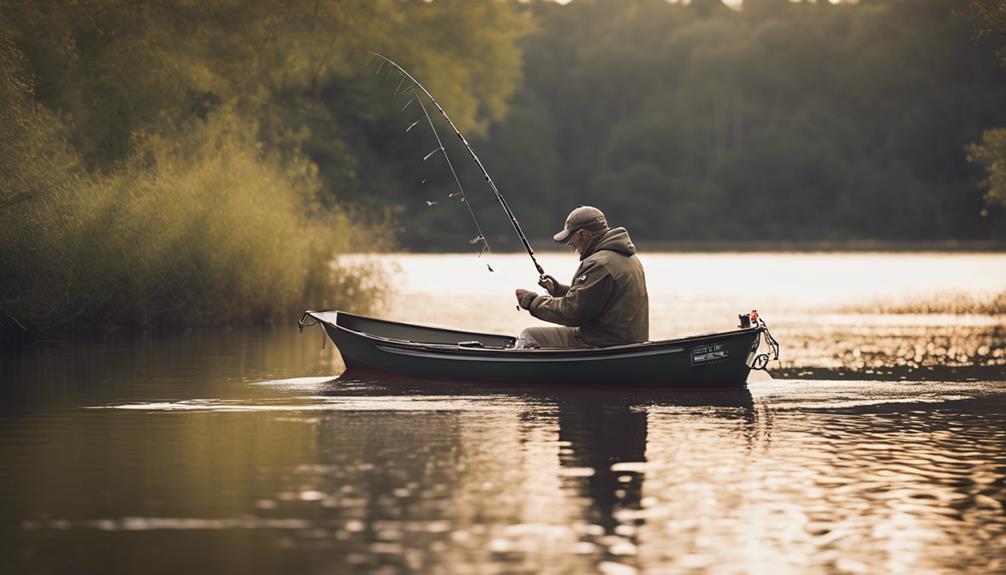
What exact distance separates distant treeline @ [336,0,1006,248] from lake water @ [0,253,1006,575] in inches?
2445

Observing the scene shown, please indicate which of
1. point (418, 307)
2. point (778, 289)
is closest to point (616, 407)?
point (418, 307)

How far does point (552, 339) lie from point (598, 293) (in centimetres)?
103

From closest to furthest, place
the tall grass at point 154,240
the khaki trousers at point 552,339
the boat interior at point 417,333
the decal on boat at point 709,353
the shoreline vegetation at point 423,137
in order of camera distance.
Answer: the decal on boat at point 709,353
the khaki trousers at point 552,339
the boat interior at point 417,333
the tall grass at point 154,240
the shoreline vegetation at point 423,137

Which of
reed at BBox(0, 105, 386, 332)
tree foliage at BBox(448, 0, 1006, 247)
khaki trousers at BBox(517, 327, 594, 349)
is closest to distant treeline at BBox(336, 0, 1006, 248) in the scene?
tree foliage at BBox(448, 0, 1006, 247)

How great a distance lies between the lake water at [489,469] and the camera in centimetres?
899

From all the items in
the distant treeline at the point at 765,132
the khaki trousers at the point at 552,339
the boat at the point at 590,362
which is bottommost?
the boat at the point at 590,362

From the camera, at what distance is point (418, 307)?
1362 inches

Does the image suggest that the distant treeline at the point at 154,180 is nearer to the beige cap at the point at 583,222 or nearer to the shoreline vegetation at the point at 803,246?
the beige cap at the point at 583,222

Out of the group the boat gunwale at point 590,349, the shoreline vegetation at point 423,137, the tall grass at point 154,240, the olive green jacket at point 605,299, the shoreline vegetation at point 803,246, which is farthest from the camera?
the shoreline vegetation at point 803,246

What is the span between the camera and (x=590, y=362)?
16734 mm

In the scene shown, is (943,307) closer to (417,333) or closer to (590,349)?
(417,333)

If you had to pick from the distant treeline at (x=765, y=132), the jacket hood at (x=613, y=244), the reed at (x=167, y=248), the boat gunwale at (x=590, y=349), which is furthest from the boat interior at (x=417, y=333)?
the distant treeline at (x=765, y=132)

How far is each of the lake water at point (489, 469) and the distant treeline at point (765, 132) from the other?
2445 inches

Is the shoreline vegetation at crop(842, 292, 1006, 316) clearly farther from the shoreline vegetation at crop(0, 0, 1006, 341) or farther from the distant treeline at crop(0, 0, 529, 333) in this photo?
the distant treeline at crop(0, 0, 529, 333)
